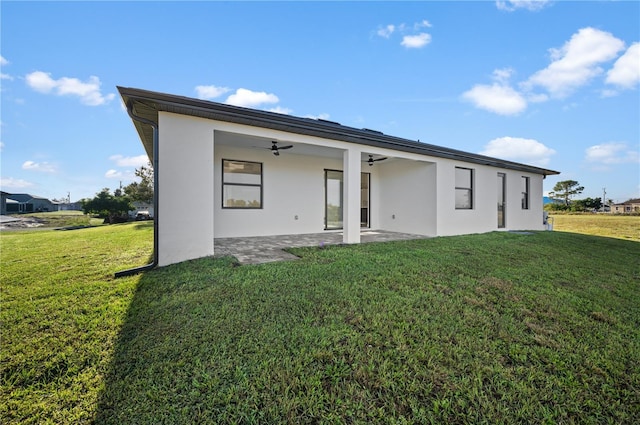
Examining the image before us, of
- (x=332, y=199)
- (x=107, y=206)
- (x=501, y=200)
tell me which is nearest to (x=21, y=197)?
(x=107, y=206)

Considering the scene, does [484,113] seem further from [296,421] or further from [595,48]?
[296,421]

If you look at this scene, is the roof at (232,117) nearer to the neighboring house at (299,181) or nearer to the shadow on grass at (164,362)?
the neighboring house at (299,181)

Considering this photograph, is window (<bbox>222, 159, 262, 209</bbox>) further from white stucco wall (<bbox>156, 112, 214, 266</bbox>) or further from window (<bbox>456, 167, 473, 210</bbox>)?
window (<bbox>456, 167, 473, 210</bbox>)

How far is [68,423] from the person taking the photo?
1.52m

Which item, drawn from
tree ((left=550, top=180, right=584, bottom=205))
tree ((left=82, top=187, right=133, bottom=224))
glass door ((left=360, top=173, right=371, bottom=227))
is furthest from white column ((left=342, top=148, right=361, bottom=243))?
tree ((left=550, top=180, right=584, bottom=205))

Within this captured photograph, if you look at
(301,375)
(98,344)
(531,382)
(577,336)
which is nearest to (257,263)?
(98,344)

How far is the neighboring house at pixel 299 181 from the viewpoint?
473 centimetres

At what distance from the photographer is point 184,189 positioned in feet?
15.7

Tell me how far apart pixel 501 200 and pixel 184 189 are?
1133cm

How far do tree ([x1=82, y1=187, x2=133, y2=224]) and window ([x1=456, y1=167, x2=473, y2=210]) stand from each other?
Result: 20940 millimetres

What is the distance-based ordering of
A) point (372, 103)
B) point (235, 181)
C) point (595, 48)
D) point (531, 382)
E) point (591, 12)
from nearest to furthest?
point (531, 382), point (235, 181), point (591, 12), point (595, 48), point (372, 103)

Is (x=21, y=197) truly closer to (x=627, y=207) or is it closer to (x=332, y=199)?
(x=332, y=199)

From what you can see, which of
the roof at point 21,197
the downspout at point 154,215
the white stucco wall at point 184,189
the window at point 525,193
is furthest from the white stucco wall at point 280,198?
the roof at point 21,197

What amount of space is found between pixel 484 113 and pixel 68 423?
1688 cm
